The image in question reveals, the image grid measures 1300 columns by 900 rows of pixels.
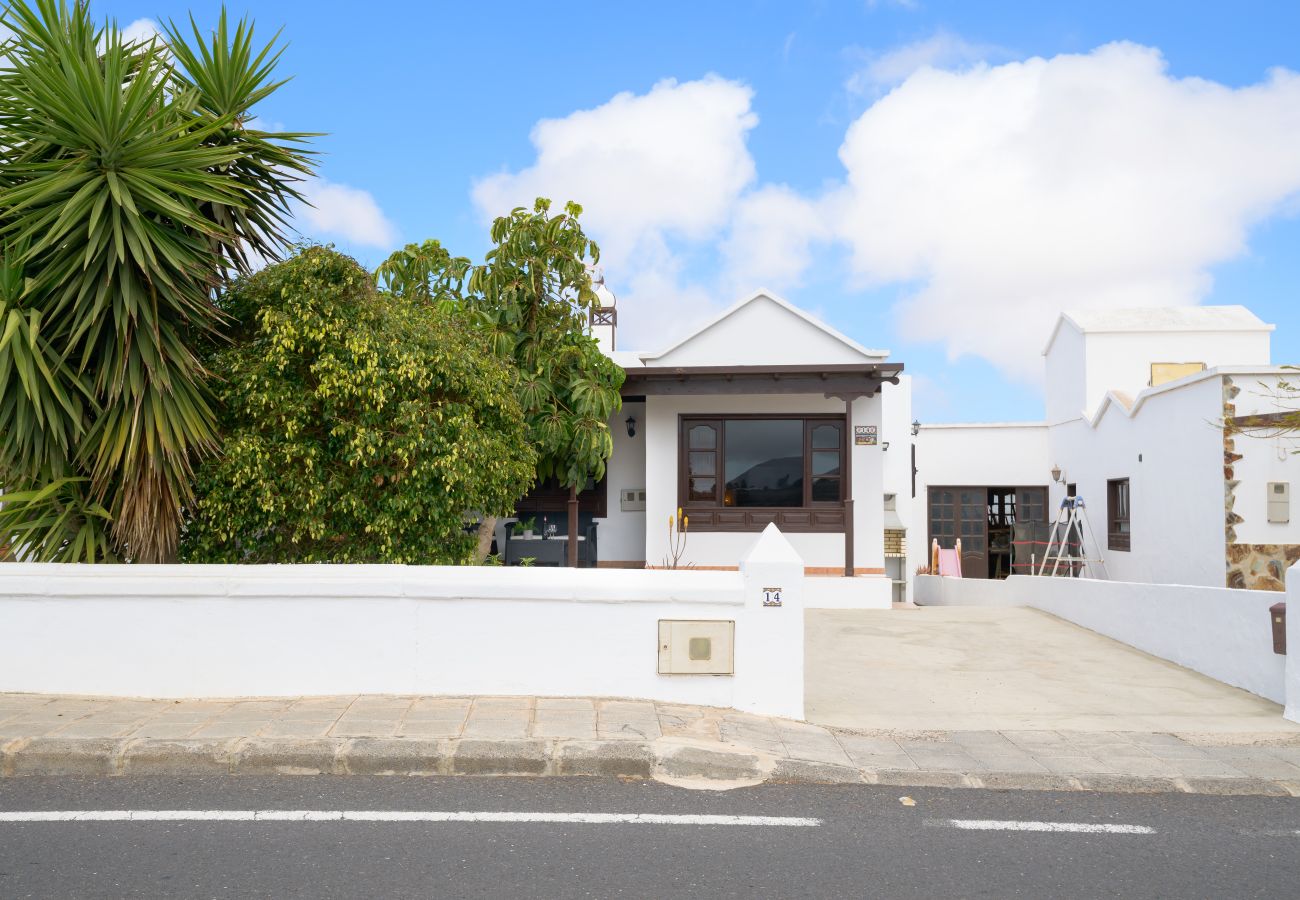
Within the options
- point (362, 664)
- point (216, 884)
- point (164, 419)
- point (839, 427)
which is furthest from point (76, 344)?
point (839, 427)

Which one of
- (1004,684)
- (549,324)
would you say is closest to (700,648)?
(1004,684)

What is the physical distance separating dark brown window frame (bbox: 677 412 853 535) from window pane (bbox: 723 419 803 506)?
0.09 meters

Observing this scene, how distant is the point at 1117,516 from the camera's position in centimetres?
1817

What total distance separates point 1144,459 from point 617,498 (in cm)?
909

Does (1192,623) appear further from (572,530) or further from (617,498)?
(617,498)

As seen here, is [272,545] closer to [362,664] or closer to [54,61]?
[362,664]

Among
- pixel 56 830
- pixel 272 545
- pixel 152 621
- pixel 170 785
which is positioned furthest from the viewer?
pixel 272 545

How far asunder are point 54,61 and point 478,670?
5.64 m

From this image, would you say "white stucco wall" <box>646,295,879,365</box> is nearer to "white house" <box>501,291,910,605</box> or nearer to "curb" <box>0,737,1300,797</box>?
"white house" <box>501,291,910,605</box>

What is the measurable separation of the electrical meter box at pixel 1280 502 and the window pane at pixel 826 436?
6065 millimetres

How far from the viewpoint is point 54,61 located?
736cm

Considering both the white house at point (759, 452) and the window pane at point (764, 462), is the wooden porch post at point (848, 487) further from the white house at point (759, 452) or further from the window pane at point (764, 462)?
the window pane at point (764, 462)

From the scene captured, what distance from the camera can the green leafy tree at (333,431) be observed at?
8.02m

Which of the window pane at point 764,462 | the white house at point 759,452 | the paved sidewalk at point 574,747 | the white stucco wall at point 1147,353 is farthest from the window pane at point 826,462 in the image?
the white stucco wall at point 1147,353
